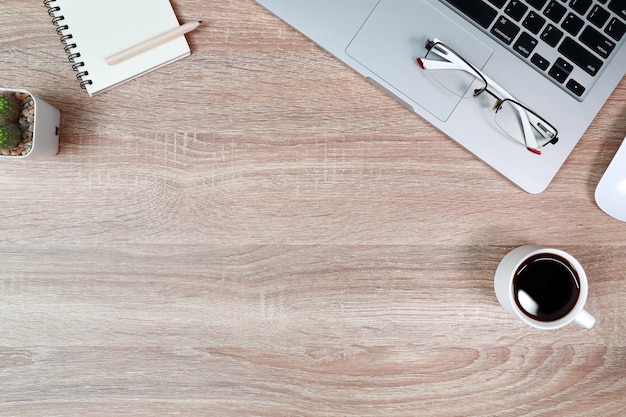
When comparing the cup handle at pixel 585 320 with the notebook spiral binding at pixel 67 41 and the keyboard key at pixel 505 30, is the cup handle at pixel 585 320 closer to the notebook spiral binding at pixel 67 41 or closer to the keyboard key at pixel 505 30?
the keyboard key at pixel 505 30

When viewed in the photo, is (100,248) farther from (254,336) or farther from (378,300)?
(378,300)

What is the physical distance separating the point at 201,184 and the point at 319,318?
0.23m

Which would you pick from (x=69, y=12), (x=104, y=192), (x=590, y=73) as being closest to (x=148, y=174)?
(x=104, y=192)

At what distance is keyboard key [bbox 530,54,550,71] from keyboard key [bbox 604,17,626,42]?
0.08 meters

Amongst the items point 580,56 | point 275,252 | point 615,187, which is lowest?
point 275,252

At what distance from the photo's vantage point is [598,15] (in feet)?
2.15

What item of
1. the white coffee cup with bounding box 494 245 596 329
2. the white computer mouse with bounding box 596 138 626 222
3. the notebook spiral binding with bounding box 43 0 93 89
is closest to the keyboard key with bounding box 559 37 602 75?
the white computer mouse with bounding box 596 138 626 222

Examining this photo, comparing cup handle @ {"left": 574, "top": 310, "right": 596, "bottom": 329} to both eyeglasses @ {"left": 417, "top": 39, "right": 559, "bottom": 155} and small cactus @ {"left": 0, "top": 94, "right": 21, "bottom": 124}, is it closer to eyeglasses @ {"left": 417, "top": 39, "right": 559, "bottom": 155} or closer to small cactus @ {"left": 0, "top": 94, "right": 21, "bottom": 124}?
eyeglasses @ {"left": 417, "top": 39, "right": 559, "bottom": 155}

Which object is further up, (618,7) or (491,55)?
(618,7)

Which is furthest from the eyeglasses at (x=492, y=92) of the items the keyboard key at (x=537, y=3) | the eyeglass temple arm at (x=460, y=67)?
the keyboard key at (x=537, y=3)

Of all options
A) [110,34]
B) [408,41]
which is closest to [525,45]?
[408,41]

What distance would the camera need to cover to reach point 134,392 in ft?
2.30

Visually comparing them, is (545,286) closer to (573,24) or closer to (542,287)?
(542,287)

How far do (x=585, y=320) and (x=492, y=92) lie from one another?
30 cm
